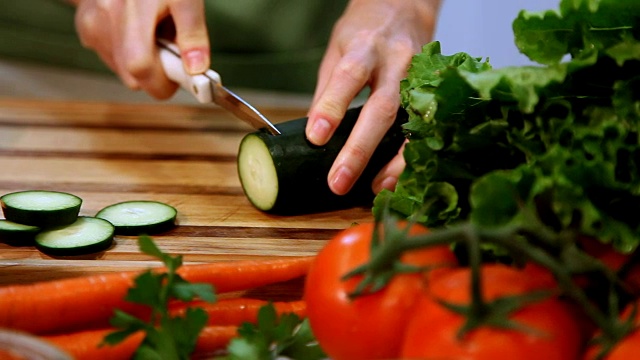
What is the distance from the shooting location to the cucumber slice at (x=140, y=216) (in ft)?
6.42

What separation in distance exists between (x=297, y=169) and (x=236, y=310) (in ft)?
2.10

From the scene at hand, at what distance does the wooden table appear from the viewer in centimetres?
187

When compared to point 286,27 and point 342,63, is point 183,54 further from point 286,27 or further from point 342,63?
point 286,27

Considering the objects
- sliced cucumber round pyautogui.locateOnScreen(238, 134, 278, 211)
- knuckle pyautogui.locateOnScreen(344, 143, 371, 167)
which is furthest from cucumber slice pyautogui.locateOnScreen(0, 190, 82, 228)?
knuckle pyautogui.locateOnScreen(344, 143, 371, 167)

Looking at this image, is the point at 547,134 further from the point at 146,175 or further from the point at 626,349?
the point at 146,175

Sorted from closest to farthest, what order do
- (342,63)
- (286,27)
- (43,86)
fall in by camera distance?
(342,63) → (286,27) → (43,86)

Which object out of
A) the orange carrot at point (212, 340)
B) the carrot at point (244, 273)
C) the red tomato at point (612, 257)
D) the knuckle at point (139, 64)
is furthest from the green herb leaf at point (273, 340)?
the knuckle at point (139, 64)

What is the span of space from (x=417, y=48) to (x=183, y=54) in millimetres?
→ 680

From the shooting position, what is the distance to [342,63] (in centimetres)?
221

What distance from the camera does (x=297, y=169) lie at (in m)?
2.08

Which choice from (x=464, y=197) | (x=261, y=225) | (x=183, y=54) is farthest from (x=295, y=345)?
(x=183, y=54)

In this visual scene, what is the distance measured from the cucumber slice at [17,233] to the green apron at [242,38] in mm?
Result: 1400

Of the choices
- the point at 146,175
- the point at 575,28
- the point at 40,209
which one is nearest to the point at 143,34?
the point at 146,175

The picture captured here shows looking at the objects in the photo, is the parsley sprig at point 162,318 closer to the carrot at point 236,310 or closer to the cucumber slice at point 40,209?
the carrot at point 236,310
